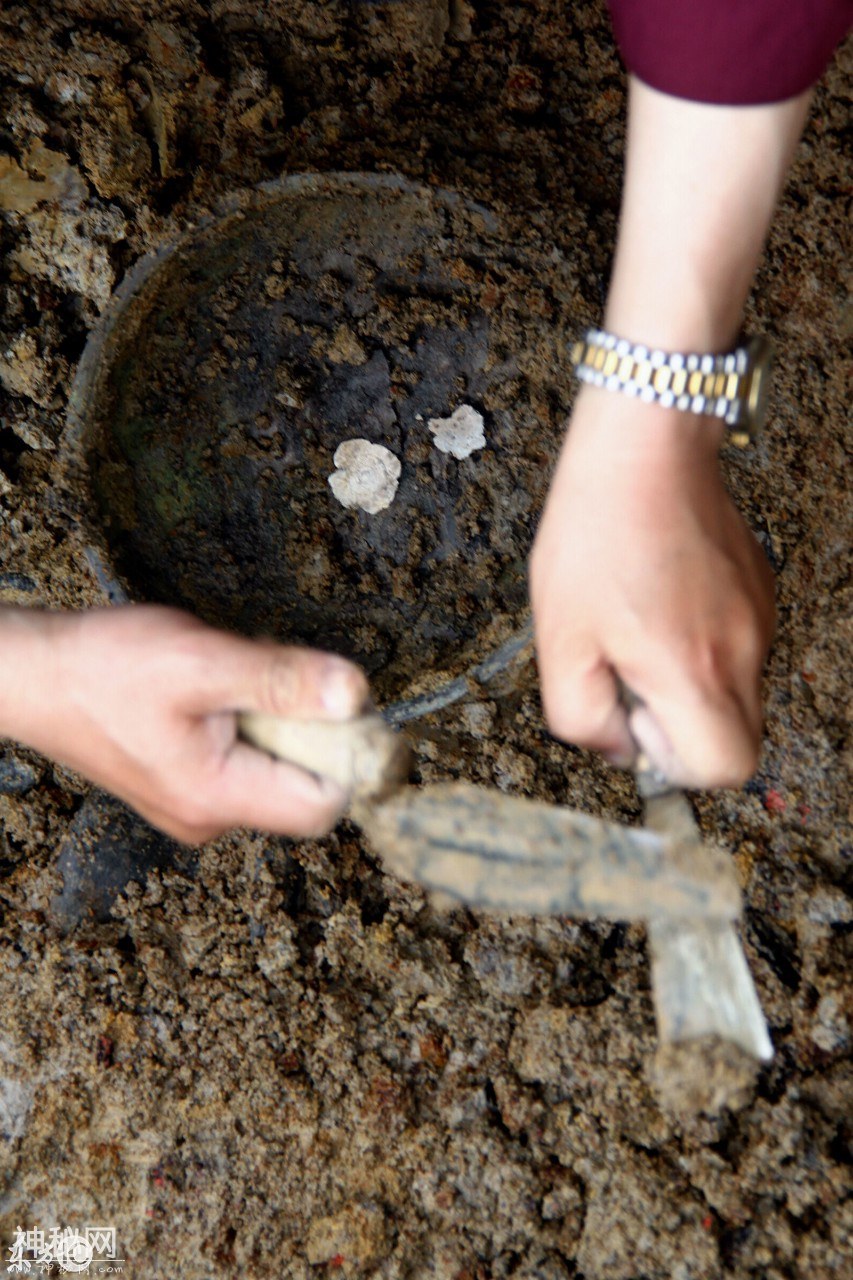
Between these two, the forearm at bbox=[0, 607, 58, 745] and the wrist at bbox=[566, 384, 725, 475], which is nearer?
the wrist at bbox=[566, 384, 725, 475]

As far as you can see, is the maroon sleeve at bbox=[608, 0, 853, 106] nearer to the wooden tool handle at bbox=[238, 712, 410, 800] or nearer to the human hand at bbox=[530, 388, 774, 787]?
the human hand at bbox=[530, 388, 774, 787]

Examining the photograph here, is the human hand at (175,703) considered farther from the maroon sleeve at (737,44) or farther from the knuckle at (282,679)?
the maroon sleeve at (737,44)

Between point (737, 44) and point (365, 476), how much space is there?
2.58 feet

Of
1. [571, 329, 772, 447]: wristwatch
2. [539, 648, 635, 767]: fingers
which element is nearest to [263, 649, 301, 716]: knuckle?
[539, 648, 635, 767]: fingers

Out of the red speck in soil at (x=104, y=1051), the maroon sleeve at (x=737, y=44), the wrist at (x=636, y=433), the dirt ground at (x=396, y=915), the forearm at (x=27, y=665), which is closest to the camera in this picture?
the maroon sleeve at (x=737, y=44)

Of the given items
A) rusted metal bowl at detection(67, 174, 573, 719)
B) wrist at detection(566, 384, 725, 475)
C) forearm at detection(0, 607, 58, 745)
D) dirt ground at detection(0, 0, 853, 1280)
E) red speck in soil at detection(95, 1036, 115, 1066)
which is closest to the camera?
wrist at detection(566, 384, 725, 475)

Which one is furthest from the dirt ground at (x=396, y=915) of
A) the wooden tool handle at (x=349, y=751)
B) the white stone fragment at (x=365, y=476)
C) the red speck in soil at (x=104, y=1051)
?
the wooden tool handle at (x=349, y=751)

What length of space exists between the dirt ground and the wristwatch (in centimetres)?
51

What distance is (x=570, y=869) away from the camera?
2.39 ft

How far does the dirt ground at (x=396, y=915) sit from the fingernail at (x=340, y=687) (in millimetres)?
501

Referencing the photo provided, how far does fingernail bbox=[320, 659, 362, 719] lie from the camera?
0.74 metres

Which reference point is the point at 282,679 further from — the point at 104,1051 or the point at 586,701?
the point at 104,1051

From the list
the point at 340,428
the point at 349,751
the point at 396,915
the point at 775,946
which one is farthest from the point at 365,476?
the point at 775,946

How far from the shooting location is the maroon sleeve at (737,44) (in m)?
0.63
